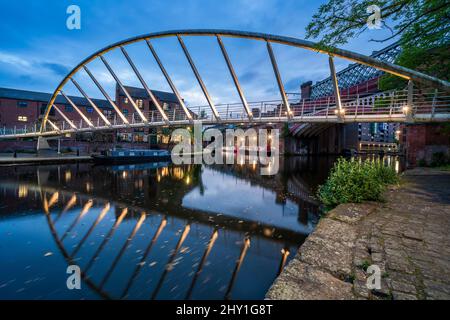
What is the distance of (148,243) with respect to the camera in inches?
218

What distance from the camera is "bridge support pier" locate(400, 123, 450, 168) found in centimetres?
1940

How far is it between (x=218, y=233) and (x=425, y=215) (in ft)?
17.0

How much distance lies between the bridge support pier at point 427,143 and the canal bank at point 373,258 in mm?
19609

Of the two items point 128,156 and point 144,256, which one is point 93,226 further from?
point 128,156

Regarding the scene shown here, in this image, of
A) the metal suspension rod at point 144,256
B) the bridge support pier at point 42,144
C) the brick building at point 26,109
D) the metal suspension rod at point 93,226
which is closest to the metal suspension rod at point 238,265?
the metal suspension rod at point 144,256

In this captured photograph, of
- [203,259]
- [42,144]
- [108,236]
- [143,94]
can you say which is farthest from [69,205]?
[143,94]

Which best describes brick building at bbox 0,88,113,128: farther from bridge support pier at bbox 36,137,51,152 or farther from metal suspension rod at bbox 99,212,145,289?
metal suspension rod at bbox 99,212,145,289

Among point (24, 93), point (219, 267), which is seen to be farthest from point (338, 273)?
point (24, 93)

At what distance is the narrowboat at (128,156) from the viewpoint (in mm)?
26406

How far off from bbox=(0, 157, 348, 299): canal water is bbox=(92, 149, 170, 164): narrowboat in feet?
51.3

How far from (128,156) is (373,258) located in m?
29.3

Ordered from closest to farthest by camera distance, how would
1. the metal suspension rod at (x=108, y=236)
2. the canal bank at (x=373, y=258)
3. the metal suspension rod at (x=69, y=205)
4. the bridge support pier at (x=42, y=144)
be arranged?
the canal bank at (x=373, y=258)
the metal suspension rod at (x=108, y=236)
the metal suspension rod at (x=69, y=205)
the bridge support pier at (x=42, y=144)

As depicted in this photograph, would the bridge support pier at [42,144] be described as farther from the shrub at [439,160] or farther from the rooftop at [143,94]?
the shrub at [439,160]

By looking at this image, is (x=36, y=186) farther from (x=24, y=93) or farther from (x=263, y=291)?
(x=24, y=93)
